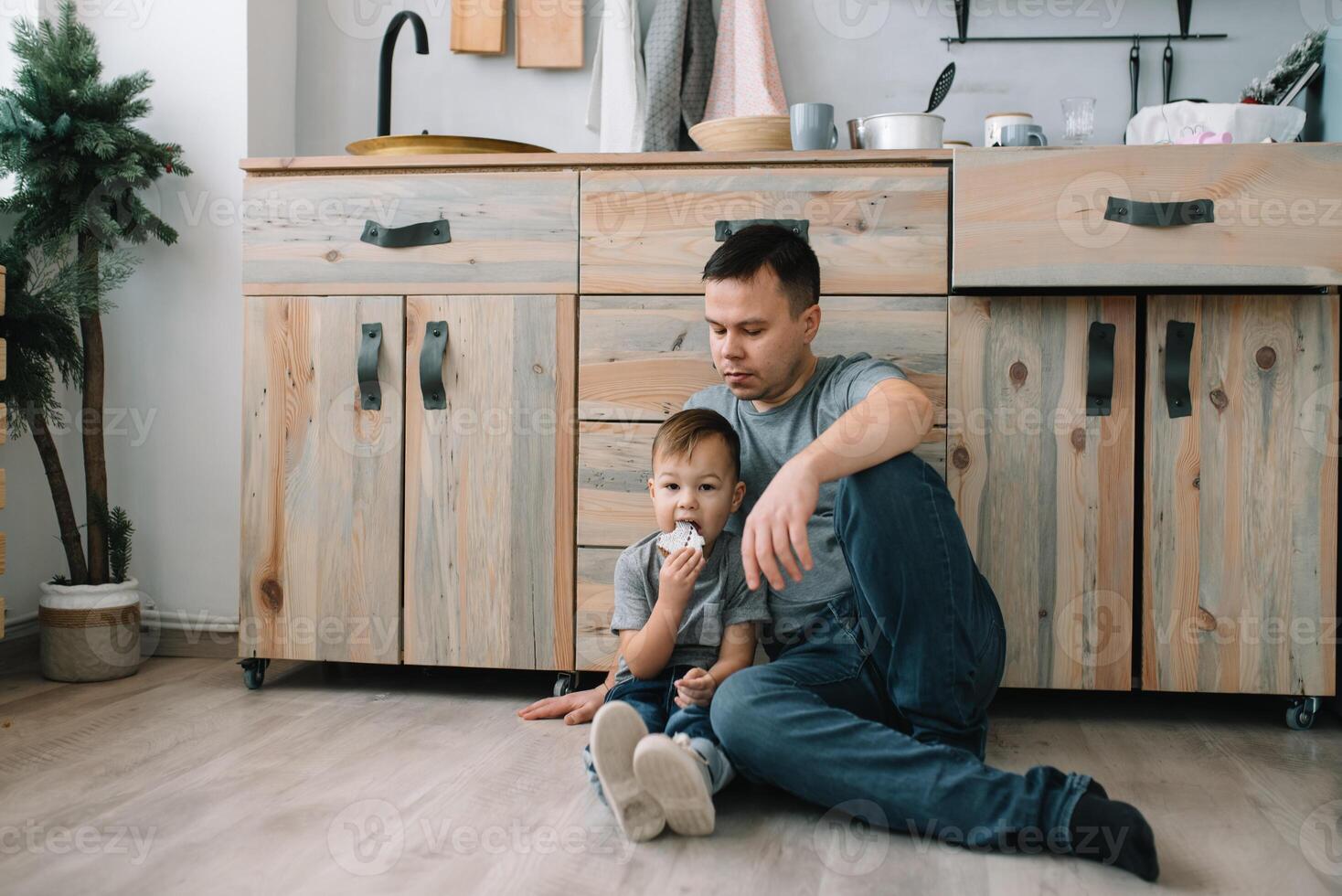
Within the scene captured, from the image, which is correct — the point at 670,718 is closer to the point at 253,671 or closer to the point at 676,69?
the point at 253,671

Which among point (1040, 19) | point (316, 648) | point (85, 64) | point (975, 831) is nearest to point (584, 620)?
point (316, 648)

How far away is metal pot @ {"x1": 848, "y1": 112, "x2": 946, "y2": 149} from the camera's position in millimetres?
1622

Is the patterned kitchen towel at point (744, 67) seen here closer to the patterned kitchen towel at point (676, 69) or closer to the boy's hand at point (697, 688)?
the patterned kitchen towel at point (676, 69)

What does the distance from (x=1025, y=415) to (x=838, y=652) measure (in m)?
0.52

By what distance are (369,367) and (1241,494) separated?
4.45ft

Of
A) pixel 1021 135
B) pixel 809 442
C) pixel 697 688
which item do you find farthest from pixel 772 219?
pixel 697 688

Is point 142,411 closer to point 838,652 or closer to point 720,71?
point 720,71

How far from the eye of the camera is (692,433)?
138cm

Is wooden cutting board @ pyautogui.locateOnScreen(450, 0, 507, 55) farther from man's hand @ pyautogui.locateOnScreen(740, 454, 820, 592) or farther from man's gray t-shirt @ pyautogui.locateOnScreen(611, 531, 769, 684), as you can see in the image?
man's hand @ pyautogui.locateOnScreen(740, 454, 820, 592)

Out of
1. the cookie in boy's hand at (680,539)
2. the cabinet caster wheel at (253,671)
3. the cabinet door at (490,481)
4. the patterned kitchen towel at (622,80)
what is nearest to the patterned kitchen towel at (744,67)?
the patterned kitchen towel at (622,80)

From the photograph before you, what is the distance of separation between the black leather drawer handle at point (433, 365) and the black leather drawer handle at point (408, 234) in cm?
13

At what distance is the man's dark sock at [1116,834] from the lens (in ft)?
3.23

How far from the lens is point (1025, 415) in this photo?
1.56 metres

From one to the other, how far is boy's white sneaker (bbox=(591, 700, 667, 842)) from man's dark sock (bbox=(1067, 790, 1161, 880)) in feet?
1.38
